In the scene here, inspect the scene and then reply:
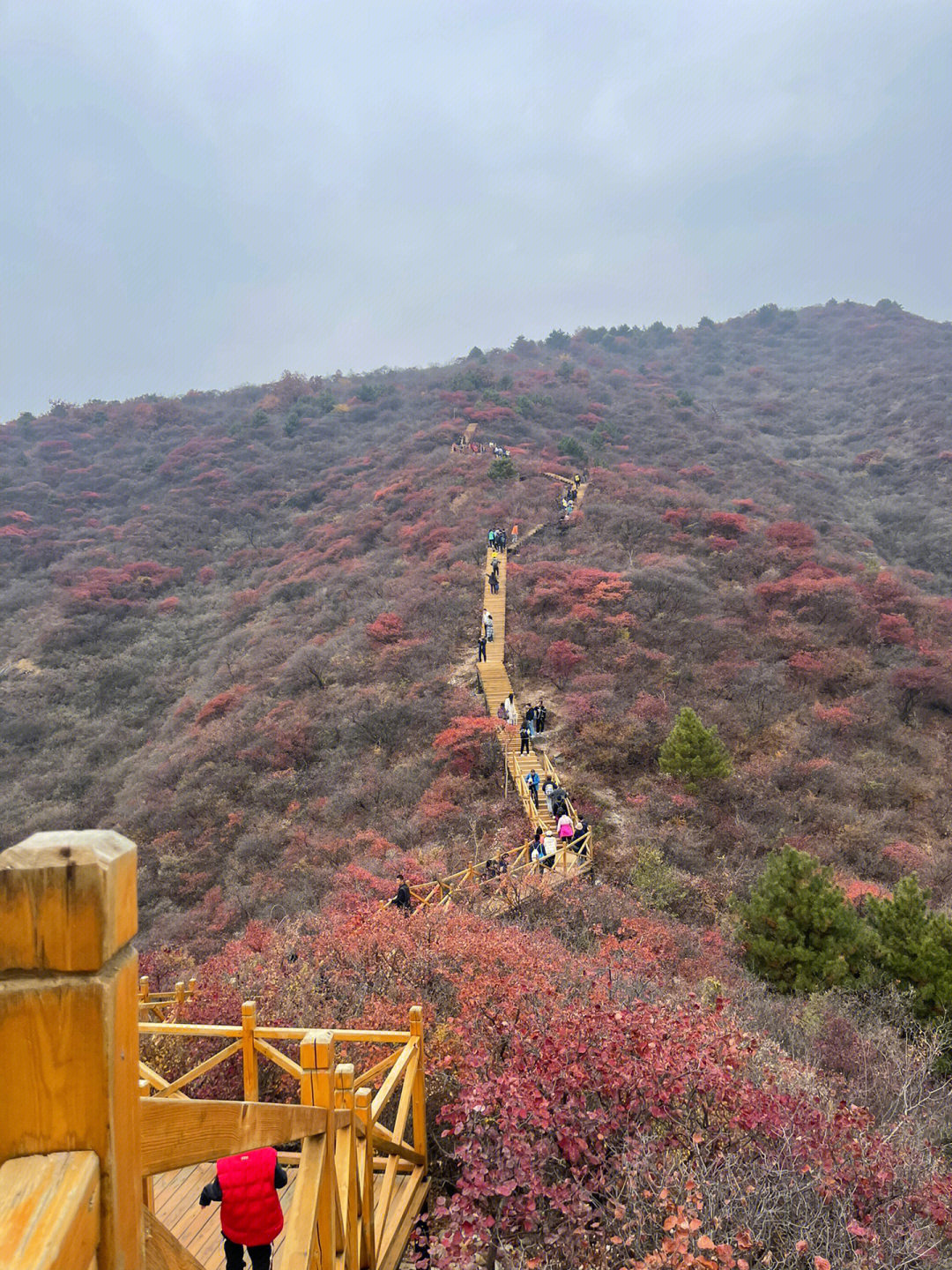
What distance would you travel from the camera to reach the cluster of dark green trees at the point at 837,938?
8.86 metres

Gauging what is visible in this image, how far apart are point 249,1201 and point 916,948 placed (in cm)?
914

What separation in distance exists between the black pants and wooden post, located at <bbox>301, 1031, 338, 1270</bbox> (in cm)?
81

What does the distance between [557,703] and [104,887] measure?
18.5 metres

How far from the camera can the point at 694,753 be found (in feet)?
47.9

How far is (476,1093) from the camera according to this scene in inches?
164

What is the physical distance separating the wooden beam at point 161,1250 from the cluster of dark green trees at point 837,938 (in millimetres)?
9935

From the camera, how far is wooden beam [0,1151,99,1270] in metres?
0.83

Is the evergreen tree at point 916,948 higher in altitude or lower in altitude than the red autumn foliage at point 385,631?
lower

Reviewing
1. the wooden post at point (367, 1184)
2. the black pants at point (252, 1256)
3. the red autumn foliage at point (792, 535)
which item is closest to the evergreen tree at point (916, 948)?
the wooden post at point (367, 1184)

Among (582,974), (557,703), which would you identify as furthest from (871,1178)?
(557,703)

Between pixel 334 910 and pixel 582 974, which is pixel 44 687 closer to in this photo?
pixel 334 910

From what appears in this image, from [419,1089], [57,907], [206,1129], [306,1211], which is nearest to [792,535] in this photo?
[419,1089]

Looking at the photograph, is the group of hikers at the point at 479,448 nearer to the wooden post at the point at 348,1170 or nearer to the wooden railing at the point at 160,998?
the wooden railing at the point at 160,998

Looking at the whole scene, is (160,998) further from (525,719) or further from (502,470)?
(502,470)
